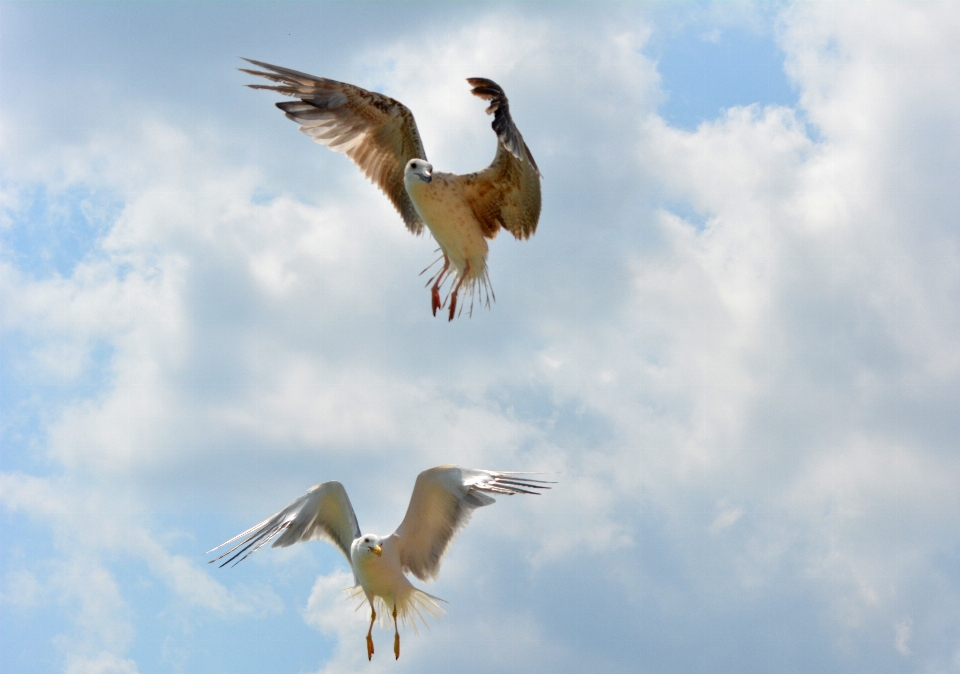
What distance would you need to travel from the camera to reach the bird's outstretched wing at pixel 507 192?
15180 millimetres

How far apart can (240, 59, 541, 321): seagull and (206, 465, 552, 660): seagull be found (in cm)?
280

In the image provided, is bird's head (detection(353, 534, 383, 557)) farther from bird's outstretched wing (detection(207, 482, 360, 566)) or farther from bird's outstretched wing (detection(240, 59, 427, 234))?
bird's outstretched wing (detection(240, 59, 427, 234))

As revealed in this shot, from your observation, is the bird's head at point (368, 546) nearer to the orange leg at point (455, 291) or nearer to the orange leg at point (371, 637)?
the orange leg at point (371, 637)

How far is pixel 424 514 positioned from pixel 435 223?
157 inches

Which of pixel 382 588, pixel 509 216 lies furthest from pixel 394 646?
pixel 509 216

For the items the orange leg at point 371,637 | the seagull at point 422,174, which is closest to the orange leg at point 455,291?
the seagull at point 422,174

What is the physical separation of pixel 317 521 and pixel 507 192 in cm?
522

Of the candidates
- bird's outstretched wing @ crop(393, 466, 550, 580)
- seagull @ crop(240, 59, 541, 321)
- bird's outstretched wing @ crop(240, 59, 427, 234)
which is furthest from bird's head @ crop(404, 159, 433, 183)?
bird's outstretched wing @ crop(393, 466, 550, 580)

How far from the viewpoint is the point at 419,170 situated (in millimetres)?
14961

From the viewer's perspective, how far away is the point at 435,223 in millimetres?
15508

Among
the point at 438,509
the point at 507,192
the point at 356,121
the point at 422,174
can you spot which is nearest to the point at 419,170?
the point at 422,174

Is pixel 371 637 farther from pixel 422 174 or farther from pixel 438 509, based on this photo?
pixel 422 174

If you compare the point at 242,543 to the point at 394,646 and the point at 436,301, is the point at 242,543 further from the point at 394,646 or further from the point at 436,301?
the point at 436,301

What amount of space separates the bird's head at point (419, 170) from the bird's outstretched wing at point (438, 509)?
3.87 m
